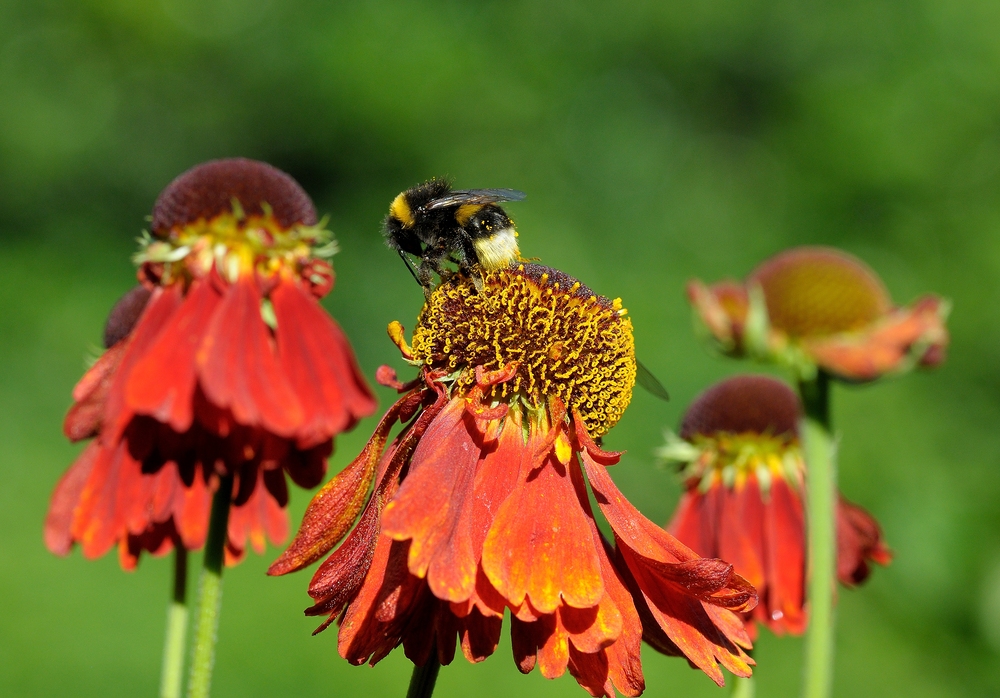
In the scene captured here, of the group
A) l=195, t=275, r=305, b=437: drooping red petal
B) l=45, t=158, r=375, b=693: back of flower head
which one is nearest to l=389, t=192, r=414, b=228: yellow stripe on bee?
l=45, t=158, r=375, b=693: back of flower head

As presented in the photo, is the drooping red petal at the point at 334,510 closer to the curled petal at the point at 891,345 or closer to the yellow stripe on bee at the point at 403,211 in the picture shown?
the yellow stripe on bee at the point at 403,211

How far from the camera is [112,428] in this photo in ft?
3.41

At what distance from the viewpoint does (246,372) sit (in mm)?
1037

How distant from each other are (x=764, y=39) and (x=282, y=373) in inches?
403

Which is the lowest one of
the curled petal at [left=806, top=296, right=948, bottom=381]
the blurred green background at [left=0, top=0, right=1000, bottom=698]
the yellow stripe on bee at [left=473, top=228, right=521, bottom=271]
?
the yellow stripe on bee at [left=473, top=228, right=521, bottom=271]

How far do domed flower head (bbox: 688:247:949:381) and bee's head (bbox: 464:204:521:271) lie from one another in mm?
530

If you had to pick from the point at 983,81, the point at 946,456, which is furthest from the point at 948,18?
the point at 946,456

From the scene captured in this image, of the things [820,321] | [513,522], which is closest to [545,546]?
[513,522]

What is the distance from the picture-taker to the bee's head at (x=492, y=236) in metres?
1.26

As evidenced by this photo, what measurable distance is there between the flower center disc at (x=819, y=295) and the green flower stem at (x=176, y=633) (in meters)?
1.02

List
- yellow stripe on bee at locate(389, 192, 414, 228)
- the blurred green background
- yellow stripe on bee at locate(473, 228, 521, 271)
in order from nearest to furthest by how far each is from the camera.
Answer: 1. yellow stripe on bee at locate(473, 228, 521, 271)
2. yellow stripe on bee at locate(389, 192, 414, 228)
3. the blurred green background

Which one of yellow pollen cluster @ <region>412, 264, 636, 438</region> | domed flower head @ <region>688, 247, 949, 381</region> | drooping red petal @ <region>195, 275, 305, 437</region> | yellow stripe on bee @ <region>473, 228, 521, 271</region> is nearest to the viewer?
drooping red petal @ <region>195, 275, 305, 437</region>

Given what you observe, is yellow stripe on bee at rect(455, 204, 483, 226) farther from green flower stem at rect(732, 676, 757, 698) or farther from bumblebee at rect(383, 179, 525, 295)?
green flower stem at rect(732, 676, 757, 698)

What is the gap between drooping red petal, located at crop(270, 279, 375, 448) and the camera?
3.41 feet
